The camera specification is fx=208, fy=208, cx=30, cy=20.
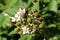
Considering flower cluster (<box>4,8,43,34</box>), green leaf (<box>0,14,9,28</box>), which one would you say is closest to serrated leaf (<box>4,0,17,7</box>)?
green leaf (<box>0,14,9,28</box>)

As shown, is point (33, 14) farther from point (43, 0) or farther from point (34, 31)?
point (43, 0)

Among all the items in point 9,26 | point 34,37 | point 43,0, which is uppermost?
point 43,0

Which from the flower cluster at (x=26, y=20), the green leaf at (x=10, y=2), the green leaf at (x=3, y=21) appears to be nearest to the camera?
the flower cluster at (x=26, y=20)

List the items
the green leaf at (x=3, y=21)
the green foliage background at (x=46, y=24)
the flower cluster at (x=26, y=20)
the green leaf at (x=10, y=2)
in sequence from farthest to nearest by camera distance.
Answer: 1. the green leaf at (x=10, y=2)
2. the green leaf at (x=3, y=21)
3. the green foliage background at (x=46, y=24)
4. the flower cluster at (x=26, y=20)

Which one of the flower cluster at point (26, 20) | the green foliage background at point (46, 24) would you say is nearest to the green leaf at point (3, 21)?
the green foliage background at point (46, 24)

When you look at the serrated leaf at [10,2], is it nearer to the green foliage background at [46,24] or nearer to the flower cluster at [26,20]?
the green foliage background at [46,24]

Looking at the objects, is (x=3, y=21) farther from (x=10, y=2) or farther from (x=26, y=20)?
(x=10, y=2)

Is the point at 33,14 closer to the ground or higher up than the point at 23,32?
higher up

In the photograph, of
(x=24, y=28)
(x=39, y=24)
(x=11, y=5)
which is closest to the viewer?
(x=24, y=28)

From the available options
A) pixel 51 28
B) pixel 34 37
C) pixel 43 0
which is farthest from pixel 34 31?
pixel 43 0

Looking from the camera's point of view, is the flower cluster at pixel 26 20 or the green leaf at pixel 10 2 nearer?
the flower cluster at pixel 26 20

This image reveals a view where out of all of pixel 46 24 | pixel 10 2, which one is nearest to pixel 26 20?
pixel 46 24
